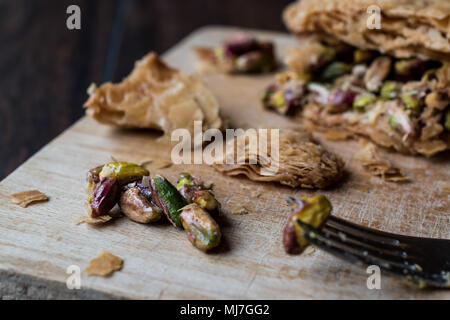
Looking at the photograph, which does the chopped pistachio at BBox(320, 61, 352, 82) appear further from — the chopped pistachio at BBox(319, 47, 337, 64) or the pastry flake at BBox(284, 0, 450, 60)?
the pastry flake at BBox(284, 0, 450, 60)

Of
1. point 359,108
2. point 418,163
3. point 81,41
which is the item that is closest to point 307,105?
point 359,108

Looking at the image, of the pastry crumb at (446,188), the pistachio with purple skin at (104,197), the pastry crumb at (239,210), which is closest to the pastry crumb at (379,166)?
the pastry crumb at (446,188)

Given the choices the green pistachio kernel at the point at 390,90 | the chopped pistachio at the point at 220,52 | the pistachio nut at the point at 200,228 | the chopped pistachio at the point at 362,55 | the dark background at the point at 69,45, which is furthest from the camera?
the chopped pistachio at the point at 220,52

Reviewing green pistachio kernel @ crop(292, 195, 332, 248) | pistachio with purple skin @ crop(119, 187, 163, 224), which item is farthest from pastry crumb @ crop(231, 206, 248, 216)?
green pistachio kernel @ crop(292, 195, 332, 248)

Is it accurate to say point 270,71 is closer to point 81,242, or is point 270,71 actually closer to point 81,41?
point 81,41

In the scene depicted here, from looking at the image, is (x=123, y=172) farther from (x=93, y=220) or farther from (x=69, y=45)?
(x=69, y=45)

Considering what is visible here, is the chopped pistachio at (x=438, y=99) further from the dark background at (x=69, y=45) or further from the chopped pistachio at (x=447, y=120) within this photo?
the dark background at (x=69, y=45)
